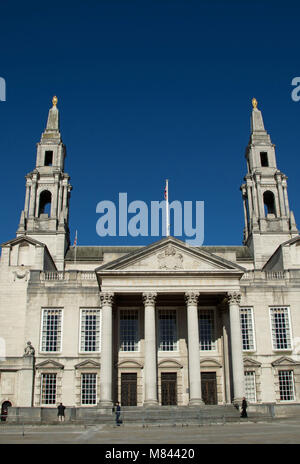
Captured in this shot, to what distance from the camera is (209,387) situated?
3716cm

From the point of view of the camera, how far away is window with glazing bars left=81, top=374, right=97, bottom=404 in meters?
35.9

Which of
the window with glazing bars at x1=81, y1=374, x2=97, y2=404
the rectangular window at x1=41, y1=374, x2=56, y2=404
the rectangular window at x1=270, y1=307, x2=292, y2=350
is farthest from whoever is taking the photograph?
the rectangular window at x1=270, y1=307, x2=292, y2=350

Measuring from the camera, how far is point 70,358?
3647 cm

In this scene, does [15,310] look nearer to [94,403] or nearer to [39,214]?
[94,403]

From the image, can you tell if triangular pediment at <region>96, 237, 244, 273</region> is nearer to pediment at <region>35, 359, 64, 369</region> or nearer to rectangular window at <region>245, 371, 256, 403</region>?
rectangular window at <region>245, 371, 256, 403</region>

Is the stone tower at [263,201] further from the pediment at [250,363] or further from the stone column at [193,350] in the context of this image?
the stone column at [193,350]

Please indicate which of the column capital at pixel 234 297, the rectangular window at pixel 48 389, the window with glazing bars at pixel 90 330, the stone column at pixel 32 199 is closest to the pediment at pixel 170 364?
the window with glazing bars at pixel 90 330

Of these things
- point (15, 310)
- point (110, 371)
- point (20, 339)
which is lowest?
point (110, 371)

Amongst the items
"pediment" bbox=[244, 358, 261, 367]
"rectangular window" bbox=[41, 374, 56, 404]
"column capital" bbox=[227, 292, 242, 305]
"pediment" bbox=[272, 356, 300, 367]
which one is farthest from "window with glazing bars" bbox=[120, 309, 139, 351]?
"pediment" bbox=[272, 356, 300, 367]

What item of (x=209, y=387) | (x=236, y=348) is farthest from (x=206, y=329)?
(x=236, y=348)

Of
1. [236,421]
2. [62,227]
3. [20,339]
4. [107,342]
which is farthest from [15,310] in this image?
[236,421]

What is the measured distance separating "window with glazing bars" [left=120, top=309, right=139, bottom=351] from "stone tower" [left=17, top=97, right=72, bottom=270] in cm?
1481

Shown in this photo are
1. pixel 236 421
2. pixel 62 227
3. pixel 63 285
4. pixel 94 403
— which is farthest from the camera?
pixel 62 227
